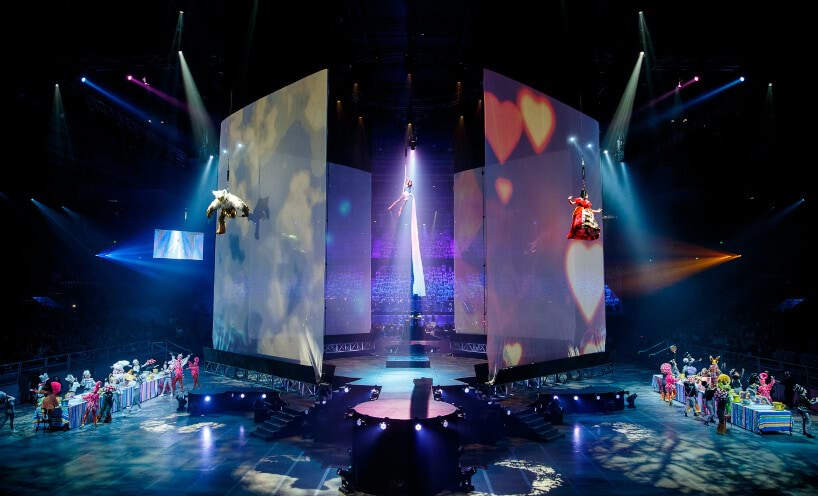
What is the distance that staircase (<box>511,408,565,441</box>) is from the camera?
997 cm

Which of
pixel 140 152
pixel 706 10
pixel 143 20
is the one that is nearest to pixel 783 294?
pixel 706 10

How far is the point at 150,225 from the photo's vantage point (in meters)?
19.5

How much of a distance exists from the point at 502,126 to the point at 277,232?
19.7ft

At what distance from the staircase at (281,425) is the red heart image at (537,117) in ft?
27.7

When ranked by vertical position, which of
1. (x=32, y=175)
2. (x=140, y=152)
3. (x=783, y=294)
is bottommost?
(x=783, y=294)

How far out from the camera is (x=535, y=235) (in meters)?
12.5

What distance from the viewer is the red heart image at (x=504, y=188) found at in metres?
11.8

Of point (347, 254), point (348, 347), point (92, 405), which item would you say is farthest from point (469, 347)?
point (92, 405)

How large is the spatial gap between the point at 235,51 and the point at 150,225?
10.4 m

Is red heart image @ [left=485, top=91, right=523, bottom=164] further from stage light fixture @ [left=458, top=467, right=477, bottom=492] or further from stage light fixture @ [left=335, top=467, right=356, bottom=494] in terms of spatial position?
stage light fixture @ [left=335, top=467, right=356, bottom=494]

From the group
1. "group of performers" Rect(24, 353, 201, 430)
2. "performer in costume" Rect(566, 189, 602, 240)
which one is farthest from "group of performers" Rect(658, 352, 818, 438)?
"group of performers" Rect(24, 353, 201, 430)

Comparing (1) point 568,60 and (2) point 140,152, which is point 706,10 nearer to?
(1) point 568,60

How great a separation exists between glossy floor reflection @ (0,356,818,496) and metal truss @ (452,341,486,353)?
3903 millimetres

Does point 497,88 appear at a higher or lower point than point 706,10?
lower
